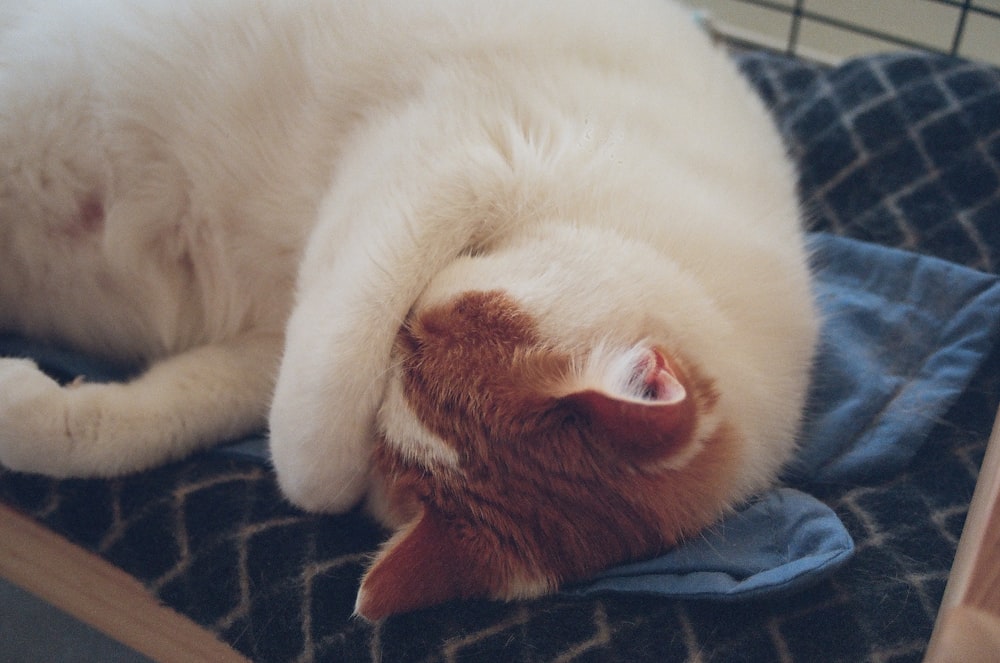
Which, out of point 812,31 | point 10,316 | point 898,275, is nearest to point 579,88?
point 898,275

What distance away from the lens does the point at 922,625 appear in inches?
36.9

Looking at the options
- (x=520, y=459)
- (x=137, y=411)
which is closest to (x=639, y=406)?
(x=520, y=459)

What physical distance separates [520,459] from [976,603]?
0.43m

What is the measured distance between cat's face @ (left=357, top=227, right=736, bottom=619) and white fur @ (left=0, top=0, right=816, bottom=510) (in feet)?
0.09

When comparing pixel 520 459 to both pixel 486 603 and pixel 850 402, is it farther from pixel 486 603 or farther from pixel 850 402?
pixel 850 402

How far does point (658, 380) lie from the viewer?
0.79 m

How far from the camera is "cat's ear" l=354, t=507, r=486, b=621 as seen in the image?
0.85 metres

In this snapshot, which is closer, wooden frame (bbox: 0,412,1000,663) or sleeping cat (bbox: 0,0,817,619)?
sleeping cat (bbox: 0,0,817,619)

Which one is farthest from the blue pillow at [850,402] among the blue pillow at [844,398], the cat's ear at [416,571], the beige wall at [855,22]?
the beige wall at [855,22]

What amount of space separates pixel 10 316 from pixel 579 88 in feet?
3.15

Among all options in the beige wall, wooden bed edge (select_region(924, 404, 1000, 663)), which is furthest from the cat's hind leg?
the beige wall

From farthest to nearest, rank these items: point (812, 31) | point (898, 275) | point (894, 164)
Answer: point (812, 31)
point (894, 164)
point (898, 275)

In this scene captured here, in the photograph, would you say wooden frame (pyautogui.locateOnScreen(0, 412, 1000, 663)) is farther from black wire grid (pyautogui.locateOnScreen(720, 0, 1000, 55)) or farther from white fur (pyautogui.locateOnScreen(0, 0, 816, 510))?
black wire grid (pyautogui.locateOnScreen(720, 0, 1000, 55))

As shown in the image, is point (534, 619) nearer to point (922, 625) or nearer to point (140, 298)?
point (922, 625)
